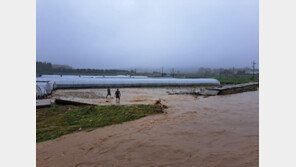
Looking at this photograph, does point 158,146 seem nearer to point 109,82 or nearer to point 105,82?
point 105,82

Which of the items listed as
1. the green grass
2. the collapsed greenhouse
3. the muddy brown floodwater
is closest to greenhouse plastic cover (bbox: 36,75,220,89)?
the collapsed greenhouse

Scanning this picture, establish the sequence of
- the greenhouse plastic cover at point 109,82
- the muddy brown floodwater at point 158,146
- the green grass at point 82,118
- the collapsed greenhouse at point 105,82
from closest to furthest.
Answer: the muddy brown floodwater at point 158,146
the green grass at point 82,118
the collapsed greenhouse at point 105,82
the greenhouse plastic cover at point 109,82

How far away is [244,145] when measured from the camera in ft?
14.0

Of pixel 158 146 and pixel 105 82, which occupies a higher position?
pixel 105 82

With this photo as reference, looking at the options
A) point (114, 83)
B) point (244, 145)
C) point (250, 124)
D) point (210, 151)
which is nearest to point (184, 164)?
point (210, 151)

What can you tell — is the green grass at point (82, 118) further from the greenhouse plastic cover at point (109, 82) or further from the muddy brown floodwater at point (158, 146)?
the greenhouse plastic cover at point (109, 82)

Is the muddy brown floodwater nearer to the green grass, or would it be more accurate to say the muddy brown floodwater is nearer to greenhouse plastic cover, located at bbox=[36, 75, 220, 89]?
the green grass

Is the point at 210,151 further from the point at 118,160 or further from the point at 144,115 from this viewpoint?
the point at 144,115

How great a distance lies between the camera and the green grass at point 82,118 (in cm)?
569

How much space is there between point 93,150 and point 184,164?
2.28m

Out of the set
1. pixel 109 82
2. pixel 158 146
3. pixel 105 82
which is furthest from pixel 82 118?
pixel 109 82

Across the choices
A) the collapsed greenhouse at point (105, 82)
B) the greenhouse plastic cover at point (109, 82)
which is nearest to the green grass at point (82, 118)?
the collapsed greenhouse at point (105, 82)

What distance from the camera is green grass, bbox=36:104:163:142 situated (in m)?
5.69

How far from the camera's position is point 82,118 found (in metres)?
7.38
